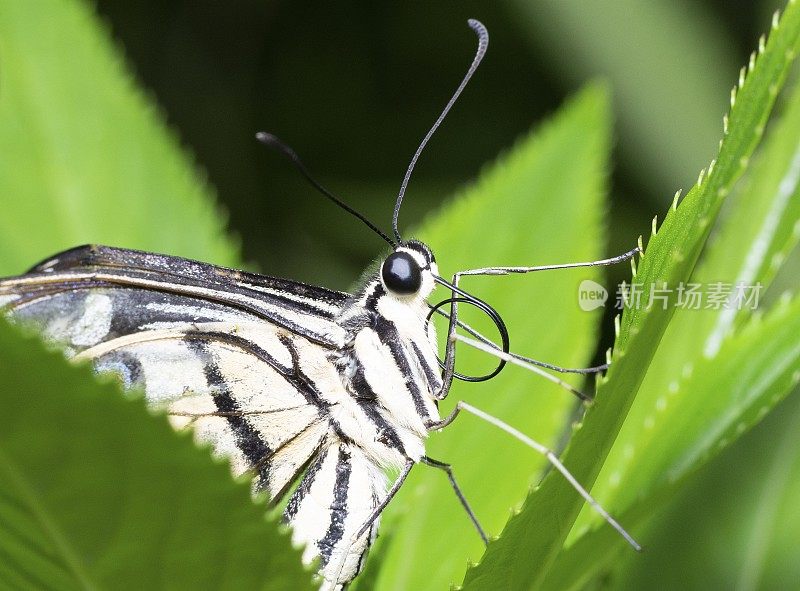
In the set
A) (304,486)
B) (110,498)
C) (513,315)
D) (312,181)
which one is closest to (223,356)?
(304,486)

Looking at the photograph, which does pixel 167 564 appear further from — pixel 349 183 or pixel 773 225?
pixel 349 183

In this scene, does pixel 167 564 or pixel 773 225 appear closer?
pixel 167 564

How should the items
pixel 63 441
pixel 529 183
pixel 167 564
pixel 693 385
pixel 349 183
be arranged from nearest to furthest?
pixel 63 441 < pixel 167 564 < pixel 693 385 < pixel 529 183 < pixel 349 183

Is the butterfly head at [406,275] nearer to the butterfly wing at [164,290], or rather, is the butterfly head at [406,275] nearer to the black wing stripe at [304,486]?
the butterfly wing at [164,290]

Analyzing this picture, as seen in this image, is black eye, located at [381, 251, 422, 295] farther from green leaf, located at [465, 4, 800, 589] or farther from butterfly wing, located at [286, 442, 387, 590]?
green leaf, located at [465, 4, 800, 589]

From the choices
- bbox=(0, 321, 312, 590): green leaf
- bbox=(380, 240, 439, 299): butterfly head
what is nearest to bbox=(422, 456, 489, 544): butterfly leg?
bbox=(380, 240, 439, 299): butterfly head

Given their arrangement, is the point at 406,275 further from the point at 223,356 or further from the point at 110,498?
the point at 110,498

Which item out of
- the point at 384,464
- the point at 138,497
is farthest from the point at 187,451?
the point at 384,464
